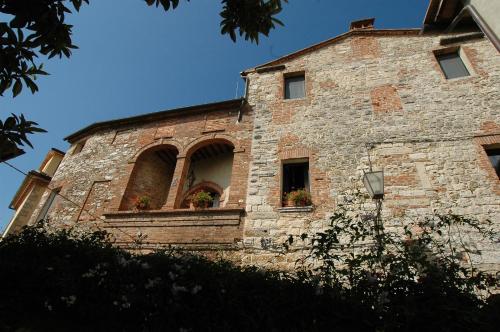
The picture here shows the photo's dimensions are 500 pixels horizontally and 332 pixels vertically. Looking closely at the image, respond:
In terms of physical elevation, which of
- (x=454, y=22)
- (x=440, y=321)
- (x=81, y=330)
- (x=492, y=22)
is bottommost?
(x=81, y=330)

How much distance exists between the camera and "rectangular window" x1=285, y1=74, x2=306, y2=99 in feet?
34.2

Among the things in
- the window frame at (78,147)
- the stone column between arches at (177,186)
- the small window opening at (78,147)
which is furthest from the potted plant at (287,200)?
the small window opening at (78,147)

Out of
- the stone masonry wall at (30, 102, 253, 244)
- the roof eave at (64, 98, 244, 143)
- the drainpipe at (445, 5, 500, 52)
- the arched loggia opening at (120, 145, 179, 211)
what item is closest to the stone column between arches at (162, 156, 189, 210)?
the stone masonry wall at (30, 102, 253, 244)

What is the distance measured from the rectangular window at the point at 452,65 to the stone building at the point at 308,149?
48 millimetres

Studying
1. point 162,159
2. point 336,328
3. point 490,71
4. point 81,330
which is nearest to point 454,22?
point 490,71

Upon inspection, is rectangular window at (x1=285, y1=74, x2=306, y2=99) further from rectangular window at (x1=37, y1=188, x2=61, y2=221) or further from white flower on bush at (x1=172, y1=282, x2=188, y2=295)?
rectangular window at (x1=37, y1=188, x2=61, y2=221)

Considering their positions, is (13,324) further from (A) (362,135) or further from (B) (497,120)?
(B) (497,120)

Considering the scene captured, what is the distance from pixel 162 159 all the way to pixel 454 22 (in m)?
9.70

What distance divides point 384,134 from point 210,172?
6.00 m

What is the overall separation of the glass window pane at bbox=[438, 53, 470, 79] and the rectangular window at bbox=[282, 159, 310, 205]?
528 cm

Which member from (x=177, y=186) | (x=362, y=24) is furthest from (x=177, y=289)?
(x=362, y=24)

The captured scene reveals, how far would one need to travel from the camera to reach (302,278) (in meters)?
3.72

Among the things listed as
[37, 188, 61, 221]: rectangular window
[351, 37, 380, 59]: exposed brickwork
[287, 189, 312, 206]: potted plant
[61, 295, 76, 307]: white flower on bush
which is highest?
[351, 37, 380, 59]: exposed brickwork

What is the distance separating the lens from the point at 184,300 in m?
3.60
